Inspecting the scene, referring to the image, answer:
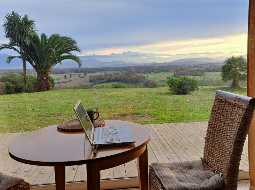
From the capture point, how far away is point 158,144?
3.15m

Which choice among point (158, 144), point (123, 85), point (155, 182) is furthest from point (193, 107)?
point (155, 182)

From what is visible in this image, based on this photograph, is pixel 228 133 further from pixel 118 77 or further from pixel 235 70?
pixel 118 77

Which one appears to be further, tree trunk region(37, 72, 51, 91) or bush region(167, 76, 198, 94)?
bush region(167, 76, 198, 94)

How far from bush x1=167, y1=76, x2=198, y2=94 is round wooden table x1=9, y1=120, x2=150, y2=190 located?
3.35 feet

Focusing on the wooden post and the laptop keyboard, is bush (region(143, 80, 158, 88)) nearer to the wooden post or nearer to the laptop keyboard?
the wooden post

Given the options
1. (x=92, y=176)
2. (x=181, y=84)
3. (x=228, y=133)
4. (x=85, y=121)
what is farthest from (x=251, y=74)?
(x=92, y=176)

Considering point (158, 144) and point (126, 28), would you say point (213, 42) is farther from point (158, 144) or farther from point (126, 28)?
point (158, 144)

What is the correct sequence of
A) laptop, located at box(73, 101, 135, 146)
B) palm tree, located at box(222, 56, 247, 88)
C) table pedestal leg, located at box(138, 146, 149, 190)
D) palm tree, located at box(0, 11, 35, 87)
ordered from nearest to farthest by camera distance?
laptop, located at box(73, 101, 135, 146) → table pedestal leg, located at box(138, 146, 149, 190) → palm tree, located at box(0, 11, 35, 87) → palm tree, located at box(222, 56, 247, 88)

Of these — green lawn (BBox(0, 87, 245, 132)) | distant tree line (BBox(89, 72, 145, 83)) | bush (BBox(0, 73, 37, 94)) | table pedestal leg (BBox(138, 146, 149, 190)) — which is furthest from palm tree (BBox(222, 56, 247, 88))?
bush (BBox(0, 73, 37, 94))

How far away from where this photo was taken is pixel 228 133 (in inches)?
80.0

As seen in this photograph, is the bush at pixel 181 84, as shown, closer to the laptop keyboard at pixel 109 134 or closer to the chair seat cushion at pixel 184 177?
the chair seat cushion at pixel 184 177

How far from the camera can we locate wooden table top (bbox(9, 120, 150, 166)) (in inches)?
64.8

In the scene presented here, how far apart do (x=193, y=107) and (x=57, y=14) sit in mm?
1413

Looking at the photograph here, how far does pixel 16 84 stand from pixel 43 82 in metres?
0.22
